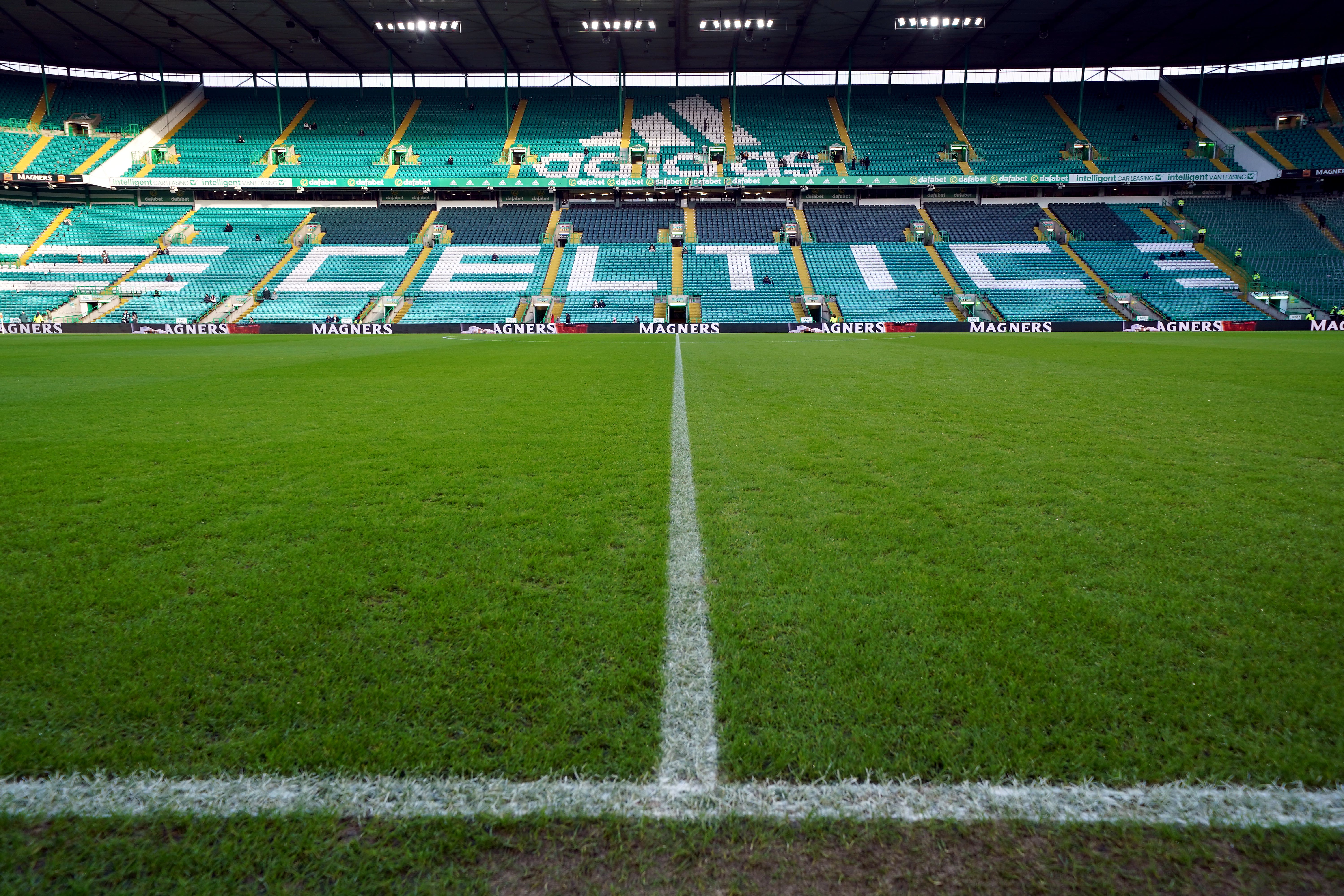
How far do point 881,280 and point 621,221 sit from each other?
1555cm

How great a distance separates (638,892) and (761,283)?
3450 centimetres

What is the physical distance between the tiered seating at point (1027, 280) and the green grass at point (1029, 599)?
27957 millimetres

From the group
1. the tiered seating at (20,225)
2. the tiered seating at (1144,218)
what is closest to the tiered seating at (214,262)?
the tiered seating at (20,225)

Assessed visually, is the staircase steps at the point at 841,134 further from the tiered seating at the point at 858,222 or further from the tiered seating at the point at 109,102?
the tiered seating at the point at 109,102

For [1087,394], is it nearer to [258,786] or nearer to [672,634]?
[672,634]

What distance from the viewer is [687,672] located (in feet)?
5.97

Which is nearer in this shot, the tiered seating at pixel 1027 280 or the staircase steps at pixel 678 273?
the tiered seating at pixel 1027 280

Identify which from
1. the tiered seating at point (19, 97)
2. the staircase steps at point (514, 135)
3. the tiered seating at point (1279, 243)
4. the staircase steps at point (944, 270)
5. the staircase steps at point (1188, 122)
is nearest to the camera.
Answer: the tiered seating at point (1279, 243)

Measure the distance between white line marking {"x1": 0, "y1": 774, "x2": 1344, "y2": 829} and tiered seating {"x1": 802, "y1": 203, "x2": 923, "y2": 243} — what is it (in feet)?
126

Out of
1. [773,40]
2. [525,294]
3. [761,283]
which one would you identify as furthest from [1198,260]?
[525,294]

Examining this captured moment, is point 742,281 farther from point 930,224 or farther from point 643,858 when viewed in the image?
point 643,858

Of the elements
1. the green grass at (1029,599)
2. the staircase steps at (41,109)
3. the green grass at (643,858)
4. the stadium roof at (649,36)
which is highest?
the stadium roof at (649,36)

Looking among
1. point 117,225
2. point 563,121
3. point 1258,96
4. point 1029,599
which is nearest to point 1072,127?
point 1258,96

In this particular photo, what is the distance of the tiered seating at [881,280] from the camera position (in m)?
31.5
